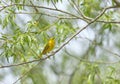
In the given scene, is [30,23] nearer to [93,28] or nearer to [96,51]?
[93,28]

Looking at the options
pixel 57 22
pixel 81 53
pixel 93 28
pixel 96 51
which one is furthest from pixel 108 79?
pixel 81 53

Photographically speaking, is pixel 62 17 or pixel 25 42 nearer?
pixel 25 42

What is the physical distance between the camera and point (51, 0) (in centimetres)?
422

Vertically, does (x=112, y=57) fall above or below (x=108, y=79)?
below

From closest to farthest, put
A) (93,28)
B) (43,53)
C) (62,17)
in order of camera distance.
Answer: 1. (43,53)
2. (62,17)
3. (93,28)

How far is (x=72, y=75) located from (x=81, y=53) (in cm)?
59

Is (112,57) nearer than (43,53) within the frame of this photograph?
No

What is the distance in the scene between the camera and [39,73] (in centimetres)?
849

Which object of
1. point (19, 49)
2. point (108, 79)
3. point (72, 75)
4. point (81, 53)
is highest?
point (19, 49)

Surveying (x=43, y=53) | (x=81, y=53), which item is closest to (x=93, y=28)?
(x=81, y=53)

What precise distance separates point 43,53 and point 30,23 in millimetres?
405

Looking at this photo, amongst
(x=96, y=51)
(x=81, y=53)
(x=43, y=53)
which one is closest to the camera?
(x=43, y=53)

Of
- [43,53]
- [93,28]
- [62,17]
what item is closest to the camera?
[43,53]

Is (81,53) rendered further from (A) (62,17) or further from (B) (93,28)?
(A) (62,17)
